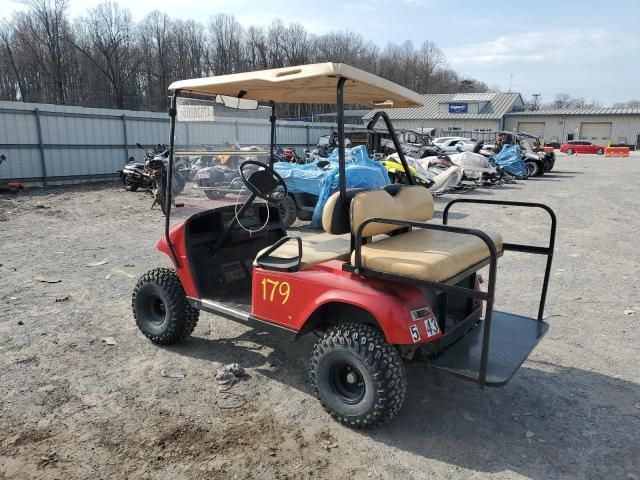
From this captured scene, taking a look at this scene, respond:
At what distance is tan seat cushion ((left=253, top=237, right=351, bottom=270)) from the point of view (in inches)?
117

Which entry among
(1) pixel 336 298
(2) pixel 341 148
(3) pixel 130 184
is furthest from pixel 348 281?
(3) pixel 130 184

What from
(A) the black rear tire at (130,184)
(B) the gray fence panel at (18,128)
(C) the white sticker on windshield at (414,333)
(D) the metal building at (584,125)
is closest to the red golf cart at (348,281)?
(C) the white sticker on windshield at (414,333)

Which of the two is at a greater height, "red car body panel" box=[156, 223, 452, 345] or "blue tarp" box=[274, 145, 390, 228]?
"blue tarp" box=[274, 145, 390, 228]

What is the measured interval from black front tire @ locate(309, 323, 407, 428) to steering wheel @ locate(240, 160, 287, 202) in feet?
3.70

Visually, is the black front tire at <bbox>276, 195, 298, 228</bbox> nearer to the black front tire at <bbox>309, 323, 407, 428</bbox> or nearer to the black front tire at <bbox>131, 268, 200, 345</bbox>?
the black front tire at <bbox>131, 268, 200, 345</bbox>

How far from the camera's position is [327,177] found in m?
7.75

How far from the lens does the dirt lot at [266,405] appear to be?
2.45 metres

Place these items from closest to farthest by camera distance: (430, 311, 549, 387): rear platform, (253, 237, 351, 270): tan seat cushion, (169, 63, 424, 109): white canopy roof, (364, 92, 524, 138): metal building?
(430, 311, 549, 387): rear platform
(169, 63, 424, 109): white canopy roof
(253, 237, 351, 270): tan seat cushion
(364, 92, 524, 138): metal building

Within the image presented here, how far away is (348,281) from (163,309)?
185 centimetres

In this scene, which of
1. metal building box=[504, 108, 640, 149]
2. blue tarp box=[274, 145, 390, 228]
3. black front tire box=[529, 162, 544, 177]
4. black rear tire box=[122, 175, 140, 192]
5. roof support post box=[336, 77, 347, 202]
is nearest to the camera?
roof support post box=[336, 77, 347, 202]

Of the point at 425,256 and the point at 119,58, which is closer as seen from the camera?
the point at 425,256

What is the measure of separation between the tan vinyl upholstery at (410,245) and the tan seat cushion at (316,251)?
0.21 metres

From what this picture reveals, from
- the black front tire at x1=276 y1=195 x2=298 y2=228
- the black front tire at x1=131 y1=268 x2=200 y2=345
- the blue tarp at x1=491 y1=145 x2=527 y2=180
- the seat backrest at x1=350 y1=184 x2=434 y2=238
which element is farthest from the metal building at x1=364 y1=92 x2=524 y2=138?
the black front tire at x1=131 y1=268 x2=200 y2=345

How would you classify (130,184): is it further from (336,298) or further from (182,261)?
(336,298)
